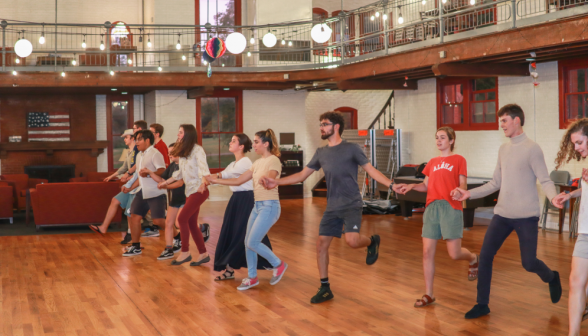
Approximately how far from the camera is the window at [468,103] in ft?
35.9

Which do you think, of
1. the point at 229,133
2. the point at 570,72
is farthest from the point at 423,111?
the point at 229,133

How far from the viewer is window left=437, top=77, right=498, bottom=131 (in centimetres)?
1093

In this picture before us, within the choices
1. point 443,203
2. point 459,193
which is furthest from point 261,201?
point 459,193

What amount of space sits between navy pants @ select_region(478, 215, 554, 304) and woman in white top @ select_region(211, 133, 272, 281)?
2.18m

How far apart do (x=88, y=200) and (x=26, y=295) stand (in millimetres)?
4549

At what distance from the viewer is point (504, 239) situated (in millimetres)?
4270

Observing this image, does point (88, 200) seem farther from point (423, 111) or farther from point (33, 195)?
point (423, 111)

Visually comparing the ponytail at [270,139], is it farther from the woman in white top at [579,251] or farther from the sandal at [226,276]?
the woman in white top at [579,251]

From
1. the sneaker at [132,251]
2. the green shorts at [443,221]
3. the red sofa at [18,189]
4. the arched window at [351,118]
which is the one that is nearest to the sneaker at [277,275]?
the green shorts at [443,221]

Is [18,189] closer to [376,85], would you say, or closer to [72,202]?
[72,202]

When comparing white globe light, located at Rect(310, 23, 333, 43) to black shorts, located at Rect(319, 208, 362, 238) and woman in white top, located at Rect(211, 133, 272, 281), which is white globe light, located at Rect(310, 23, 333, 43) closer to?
woman in white top, located at Rect(211, 133, 272, 281)

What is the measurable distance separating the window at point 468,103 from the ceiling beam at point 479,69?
1016 mm

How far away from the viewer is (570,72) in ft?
30.7

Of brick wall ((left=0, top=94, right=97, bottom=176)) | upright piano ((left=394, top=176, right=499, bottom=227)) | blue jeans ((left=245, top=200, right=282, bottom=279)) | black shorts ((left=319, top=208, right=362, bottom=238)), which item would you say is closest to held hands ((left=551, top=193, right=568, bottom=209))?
black shorts ((left=319, top=208, right=362, bottom=238))
